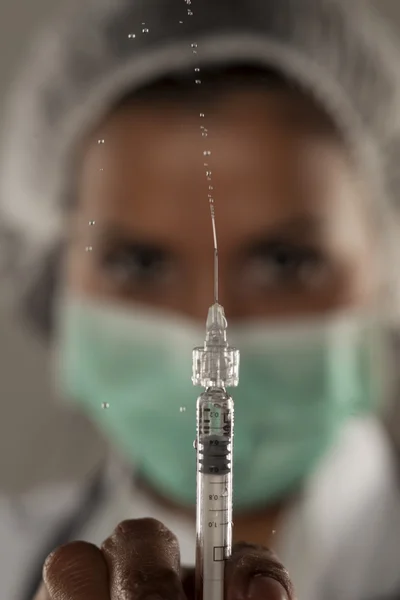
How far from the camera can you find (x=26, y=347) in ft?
3.55

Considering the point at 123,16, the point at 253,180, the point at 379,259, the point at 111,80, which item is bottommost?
the point at 379,259

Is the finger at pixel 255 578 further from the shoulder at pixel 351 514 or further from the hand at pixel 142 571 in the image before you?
the shoulder at pixel 351 514

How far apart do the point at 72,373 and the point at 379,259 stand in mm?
542

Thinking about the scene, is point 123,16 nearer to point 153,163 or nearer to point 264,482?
point 153,163

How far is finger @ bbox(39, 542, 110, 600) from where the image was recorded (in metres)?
0.66

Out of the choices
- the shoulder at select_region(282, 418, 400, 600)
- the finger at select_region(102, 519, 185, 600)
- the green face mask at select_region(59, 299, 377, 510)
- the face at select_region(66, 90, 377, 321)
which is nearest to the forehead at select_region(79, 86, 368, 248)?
the face at select_region(66, 90, 377, 321)

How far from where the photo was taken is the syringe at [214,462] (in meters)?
0.63

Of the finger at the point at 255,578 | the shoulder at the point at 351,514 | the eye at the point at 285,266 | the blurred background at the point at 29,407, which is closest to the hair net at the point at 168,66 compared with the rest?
the blurred background at the point at 29,407

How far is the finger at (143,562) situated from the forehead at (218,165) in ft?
1.63

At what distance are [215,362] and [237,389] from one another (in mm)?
430

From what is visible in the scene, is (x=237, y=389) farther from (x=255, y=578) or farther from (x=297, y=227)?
(x=255, y=578)

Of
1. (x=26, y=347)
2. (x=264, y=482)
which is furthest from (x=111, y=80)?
(x=264, y=482)

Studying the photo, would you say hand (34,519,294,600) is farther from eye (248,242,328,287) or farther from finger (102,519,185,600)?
eye (248,242,328,287)

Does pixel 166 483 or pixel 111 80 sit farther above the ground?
pixel 111 80
